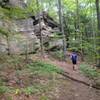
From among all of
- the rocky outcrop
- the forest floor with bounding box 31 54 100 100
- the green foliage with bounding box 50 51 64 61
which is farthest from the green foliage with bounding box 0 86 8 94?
the green foliage with bounding box 50 51 64 61

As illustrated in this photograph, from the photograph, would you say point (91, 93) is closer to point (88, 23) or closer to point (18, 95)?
point (18, 95)

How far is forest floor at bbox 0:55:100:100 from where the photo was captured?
10164 millimetres

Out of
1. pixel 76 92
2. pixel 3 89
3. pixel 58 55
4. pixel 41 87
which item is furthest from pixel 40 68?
pixel 58 55

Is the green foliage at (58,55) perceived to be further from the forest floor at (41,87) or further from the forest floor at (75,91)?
the forest floor at (75,91)

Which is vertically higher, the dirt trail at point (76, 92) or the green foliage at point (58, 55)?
the green foliage at point (58, 55)

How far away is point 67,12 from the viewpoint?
108ft

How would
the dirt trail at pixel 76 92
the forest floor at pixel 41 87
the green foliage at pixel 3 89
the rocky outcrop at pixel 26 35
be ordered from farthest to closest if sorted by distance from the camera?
the rocky outcrop at pixel 26 35 < the dirt trail at pixel 76 92 < the forest floor at pixel 41 87 < the green foliage at pixel 3 89

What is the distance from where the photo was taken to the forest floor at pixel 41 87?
33.3ft

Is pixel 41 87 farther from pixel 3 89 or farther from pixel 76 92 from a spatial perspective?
pixel 3 89

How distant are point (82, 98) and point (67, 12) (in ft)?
77.1

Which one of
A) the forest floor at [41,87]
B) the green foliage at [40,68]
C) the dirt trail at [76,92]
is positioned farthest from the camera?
the green foliage at [40,68]

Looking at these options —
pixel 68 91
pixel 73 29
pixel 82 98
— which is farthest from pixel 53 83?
pixel 73 29

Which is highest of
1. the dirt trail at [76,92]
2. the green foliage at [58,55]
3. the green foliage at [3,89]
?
the green foliage at [58,55]

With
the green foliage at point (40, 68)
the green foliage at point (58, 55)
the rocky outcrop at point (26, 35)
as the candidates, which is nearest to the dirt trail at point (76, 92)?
the green foliage at point (40, 68)
